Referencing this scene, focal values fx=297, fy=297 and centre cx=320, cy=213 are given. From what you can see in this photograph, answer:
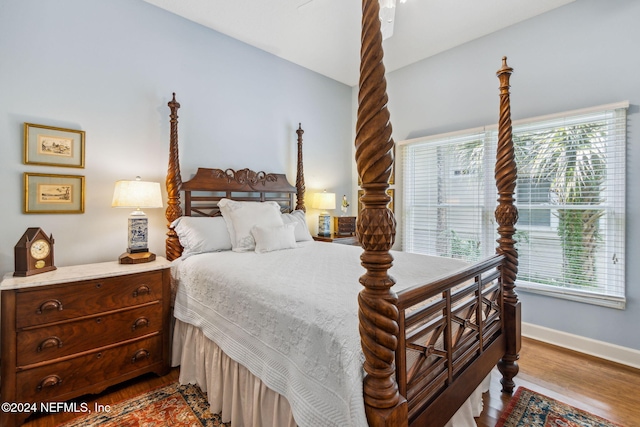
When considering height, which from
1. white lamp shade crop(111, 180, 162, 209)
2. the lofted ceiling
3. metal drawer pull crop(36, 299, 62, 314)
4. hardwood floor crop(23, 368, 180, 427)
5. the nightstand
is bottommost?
hardwood floor crop(23, 368, 180, 427)

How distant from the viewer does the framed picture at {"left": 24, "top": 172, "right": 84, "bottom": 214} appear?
2.11 metres

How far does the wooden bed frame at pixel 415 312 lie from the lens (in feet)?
3.02

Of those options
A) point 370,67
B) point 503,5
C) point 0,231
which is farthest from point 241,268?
point 503,5

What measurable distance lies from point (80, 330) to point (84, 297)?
204mm

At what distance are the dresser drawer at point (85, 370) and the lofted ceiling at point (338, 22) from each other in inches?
110

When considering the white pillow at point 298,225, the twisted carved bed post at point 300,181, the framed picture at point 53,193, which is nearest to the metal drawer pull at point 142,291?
the framed picture at point 53,193

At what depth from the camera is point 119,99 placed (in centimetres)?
248

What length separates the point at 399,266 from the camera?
6.53ft

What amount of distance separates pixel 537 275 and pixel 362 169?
2.83 m

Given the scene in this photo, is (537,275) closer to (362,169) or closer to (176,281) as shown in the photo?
(362,169)

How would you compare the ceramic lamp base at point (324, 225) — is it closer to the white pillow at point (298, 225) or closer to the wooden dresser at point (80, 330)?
the white pillow at point (298, 225)

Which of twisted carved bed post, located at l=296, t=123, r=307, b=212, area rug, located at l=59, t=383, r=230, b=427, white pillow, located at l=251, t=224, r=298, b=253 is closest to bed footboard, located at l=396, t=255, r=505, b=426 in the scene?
area rug, located at l=59, t=383, r=230, b=427

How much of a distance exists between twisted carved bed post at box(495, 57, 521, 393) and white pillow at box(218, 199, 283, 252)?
6.03 ft

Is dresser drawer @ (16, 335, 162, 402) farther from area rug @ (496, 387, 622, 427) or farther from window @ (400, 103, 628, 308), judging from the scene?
window @ (400, 103, 628, 308)
